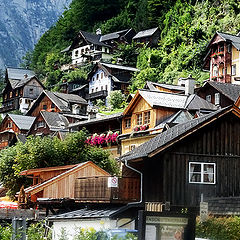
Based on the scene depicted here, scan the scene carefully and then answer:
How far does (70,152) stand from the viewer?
4766 cm

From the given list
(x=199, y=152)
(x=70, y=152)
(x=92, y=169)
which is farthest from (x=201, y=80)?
(x=199, y=152)

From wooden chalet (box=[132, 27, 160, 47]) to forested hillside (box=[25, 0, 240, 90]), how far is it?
1.77 metres

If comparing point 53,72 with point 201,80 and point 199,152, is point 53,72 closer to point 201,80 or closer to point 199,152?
point 201,80

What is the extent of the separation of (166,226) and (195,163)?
15084 millimetres

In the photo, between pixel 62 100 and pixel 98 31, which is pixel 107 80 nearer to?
pixel 62 100

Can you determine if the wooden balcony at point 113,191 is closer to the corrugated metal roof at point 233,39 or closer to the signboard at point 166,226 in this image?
the signboard at point 166,226

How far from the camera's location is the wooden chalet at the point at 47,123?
7206cm

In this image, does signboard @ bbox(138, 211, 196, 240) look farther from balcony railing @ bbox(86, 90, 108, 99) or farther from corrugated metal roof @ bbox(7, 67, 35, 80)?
corrugated metal roof @ bbox(7, 67, 35, 80)

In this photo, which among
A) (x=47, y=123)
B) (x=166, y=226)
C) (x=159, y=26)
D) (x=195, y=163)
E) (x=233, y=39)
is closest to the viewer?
(x=166, y=226)

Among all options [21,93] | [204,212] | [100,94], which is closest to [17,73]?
[21,93]

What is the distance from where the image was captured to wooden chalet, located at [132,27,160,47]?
10844 cm

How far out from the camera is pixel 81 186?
107 ft

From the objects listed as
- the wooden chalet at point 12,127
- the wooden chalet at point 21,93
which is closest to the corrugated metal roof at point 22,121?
the wooden chalet at point 12,127

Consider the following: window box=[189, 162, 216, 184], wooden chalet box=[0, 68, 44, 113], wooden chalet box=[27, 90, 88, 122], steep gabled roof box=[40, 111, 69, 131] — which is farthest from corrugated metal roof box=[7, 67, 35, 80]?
window box=[189, 162, 216, 184]
